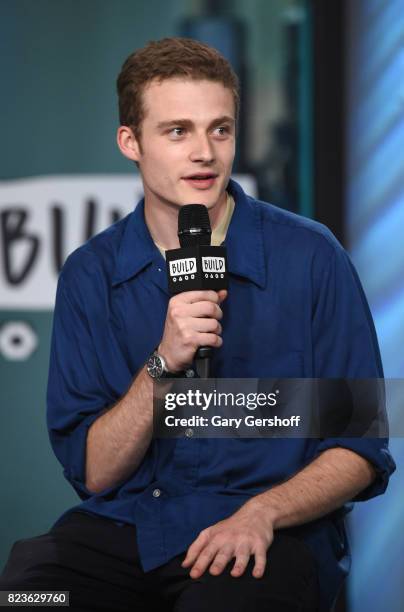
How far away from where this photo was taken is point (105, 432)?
6.37 ft

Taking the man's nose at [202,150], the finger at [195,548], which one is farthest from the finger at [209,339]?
the man's nose at [202,150]

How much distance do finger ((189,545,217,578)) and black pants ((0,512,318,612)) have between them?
1 centimetres

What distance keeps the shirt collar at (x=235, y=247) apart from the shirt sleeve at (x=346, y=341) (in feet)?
0.43

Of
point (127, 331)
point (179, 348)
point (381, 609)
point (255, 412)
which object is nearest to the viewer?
point (179, 348)

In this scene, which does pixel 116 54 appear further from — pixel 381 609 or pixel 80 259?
pixel 381 609

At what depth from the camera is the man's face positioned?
6.51 ft

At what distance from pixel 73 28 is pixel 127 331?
1.42 metres

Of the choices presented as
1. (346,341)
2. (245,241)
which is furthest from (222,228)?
(346,341)

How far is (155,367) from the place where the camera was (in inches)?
71.0

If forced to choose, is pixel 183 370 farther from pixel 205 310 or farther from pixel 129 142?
pixel 129 142

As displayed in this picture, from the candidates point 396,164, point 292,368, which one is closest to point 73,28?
point 396,164

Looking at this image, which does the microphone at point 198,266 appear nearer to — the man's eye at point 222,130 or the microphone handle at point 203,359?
the microphone handle at point 203,359

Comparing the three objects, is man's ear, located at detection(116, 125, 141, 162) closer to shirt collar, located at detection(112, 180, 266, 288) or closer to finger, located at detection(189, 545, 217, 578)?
shirt collar, located at detection(112, 180, 266, 288)

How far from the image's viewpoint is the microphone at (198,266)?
1677 millimetres
